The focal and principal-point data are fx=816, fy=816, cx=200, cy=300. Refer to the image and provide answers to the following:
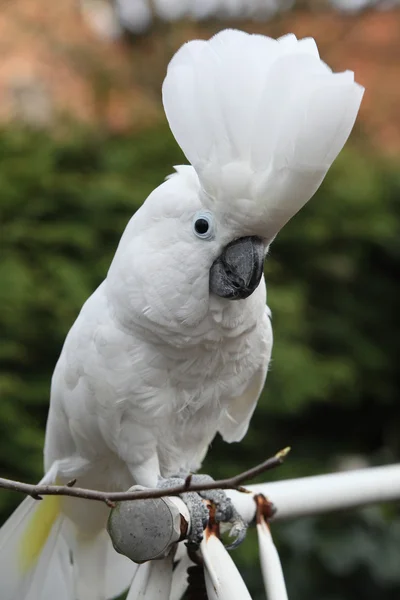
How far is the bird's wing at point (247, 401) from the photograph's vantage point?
1299 millimetres

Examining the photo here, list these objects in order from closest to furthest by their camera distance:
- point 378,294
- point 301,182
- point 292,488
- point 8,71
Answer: point 301,182, point 292,488, point 378,294, point 8,71

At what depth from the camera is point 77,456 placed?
4.51 feet

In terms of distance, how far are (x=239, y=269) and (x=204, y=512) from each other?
0.36 meters

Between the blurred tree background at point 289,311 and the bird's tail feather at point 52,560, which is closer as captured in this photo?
the bird's tail feather at point 52,560

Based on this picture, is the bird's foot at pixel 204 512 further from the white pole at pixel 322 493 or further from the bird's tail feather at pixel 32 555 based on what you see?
the bird's tail feather at pixel 32 555

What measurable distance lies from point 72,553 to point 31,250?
105cm

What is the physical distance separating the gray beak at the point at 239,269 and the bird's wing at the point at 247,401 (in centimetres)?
21

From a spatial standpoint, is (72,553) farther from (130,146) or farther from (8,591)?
(130,146)

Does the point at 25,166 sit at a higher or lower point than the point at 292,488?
higher

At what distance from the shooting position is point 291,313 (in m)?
2.65

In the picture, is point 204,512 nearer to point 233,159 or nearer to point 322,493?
point 322,493

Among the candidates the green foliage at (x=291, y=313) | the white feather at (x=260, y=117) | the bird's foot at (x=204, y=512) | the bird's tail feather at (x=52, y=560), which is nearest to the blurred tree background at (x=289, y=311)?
the green foliage at (x=291, y=313)

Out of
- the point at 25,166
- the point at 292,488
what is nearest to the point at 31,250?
the point at 25,166

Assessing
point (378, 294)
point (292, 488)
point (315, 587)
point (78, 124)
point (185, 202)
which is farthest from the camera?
point (378, 294)
